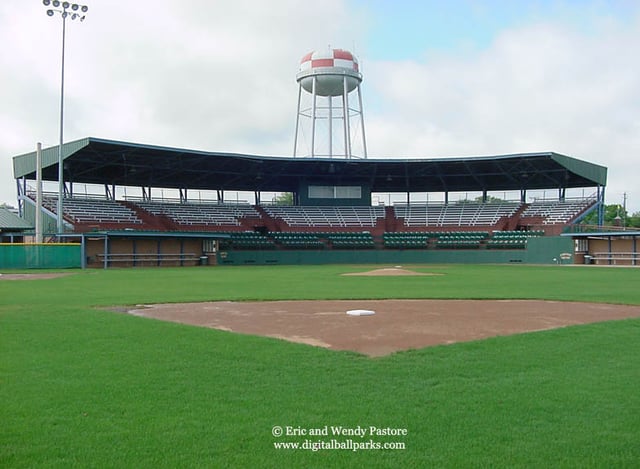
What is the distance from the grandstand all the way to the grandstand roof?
129mm

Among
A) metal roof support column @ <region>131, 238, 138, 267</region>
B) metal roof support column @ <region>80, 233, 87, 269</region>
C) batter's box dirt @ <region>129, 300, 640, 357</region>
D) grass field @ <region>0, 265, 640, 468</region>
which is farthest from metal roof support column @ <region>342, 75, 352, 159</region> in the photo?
grass field @ <region>0, 265, 640, 468</region>

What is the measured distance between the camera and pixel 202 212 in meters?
61.0

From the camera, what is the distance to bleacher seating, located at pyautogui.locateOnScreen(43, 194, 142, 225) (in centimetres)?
5019

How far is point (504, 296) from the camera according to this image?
19.1 metres

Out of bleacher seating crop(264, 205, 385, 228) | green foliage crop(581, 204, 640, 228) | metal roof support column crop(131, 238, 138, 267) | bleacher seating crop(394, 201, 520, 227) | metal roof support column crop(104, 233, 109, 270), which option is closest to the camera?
metal roof support column crop(104, 233, 109, 270)

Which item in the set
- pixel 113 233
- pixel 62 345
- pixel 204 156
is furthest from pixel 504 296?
pixel 204 156

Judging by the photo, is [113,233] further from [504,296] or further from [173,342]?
[173,342]

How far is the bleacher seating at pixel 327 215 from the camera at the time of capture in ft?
207

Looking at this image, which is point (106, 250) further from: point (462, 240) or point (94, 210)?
point (462, 240)

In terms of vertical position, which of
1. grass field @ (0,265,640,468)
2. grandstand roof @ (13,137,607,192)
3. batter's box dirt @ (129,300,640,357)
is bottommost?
batter's box dirt @ (129,300,640,357)

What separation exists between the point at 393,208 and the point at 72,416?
62.9 meters

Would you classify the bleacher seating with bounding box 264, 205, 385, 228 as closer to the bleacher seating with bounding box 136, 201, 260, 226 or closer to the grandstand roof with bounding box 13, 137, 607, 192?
the bleacher seating with bounding box 136, 201, 260, 226

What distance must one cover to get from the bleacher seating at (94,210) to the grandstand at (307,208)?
130mm

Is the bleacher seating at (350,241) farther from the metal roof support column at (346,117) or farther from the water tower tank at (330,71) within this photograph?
the water tower tank at (330,71)
